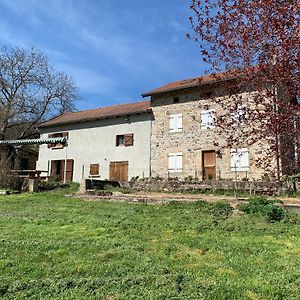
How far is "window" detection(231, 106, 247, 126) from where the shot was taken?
191 inches

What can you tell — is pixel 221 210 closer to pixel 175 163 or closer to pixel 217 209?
pixel 217 209

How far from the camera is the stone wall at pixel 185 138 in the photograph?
18814mm

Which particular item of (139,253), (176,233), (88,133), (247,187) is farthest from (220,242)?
(88,133)

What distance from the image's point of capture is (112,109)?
2470cm

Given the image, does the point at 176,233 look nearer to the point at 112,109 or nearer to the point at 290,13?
the point at 290,13

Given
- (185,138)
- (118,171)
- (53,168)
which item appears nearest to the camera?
(185,138)

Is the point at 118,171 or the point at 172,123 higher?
the point at 172,123

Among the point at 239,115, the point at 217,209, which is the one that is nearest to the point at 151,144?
the point at 217,209

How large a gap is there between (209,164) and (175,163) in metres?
2.08

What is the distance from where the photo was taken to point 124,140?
2209cm

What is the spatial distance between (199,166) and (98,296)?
53.0ft

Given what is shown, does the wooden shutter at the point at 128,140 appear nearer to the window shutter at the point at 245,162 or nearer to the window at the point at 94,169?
the window at the point at 94,169

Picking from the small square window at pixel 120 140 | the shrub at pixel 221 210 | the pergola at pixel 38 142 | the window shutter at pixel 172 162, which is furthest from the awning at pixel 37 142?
the shrub at pixel 221 210

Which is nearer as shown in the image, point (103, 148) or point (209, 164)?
point (209, 164)
